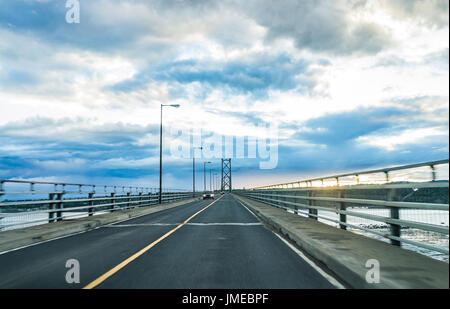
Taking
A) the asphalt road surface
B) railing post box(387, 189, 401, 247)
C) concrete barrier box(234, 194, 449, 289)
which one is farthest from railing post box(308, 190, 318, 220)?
railing post box(387, 189, 401, 247)

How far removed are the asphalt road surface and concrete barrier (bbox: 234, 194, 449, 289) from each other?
0.38 m

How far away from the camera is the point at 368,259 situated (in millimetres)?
6605

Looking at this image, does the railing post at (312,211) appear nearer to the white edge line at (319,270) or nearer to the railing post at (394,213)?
the white edge line at (319,270)

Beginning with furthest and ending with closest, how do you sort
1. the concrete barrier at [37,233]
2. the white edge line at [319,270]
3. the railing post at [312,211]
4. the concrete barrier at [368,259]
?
the railing post at [312,211], the concrete barrier at [37,233], the white edge line at [319,270], the concrete barrier at [368,259]

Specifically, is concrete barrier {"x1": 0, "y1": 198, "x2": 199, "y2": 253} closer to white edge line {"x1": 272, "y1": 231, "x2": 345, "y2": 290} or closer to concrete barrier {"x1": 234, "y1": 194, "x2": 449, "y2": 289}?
white edge line {"x1": 272, "y1": 231, "x2": 345, "y2": 290}

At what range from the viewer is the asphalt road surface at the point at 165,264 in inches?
241

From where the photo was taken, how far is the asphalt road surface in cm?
611

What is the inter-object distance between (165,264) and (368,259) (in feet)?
12.9

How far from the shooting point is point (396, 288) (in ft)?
15.8

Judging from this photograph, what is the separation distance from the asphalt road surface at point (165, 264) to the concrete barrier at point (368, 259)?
38cm

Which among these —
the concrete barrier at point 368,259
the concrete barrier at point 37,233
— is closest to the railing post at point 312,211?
the concrete barrier at point 368,259

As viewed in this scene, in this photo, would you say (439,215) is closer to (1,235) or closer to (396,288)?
(396,288)
